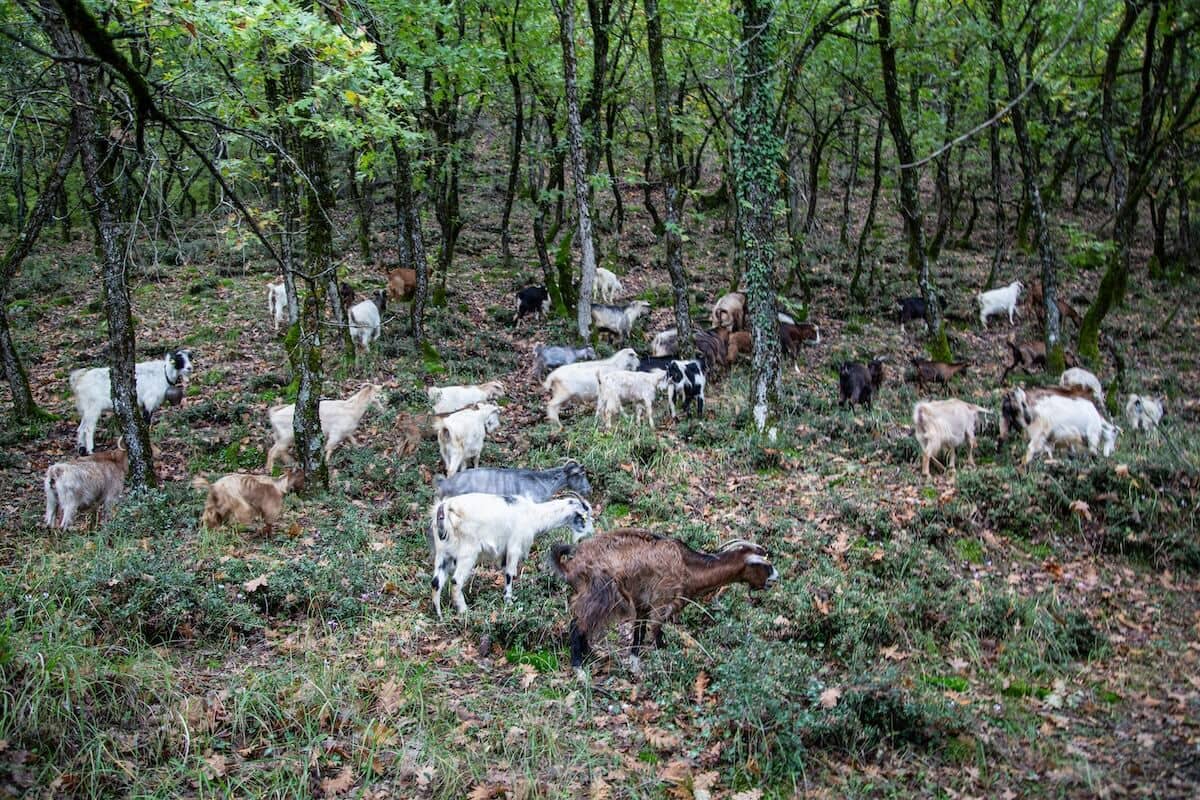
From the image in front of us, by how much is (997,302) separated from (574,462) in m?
15.6

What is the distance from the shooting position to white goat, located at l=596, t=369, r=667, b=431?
1398 cm

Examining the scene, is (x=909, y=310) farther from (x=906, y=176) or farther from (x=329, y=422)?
(x=329, y=422)

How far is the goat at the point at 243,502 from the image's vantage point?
32.0ft

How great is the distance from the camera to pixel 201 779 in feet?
17.0

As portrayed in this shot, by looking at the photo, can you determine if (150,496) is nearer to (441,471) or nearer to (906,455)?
(441,471)

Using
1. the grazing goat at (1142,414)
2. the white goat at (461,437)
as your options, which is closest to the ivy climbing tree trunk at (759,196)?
the white goat at (461,437)

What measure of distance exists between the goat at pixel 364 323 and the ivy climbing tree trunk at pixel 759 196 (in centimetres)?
863

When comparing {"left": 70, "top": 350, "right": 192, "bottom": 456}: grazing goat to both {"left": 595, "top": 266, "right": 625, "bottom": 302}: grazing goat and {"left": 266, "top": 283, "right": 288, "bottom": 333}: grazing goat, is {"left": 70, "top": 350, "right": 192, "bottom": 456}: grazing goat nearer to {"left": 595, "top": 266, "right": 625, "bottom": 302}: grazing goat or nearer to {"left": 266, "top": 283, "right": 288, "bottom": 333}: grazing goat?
{"left": 266, "top": 283, "right": 288, "bottom": 333}: grazing goat

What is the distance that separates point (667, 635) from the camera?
7.79 meters

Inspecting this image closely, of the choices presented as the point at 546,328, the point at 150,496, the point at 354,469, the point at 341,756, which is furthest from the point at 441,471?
the point at 546,328

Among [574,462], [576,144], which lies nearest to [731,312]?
[576,144]

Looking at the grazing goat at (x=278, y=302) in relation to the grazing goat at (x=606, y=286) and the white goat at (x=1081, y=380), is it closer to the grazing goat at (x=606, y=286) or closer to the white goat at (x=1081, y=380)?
the grazing goat at (x=606, y=286)

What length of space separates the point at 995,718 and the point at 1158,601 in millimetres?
3485

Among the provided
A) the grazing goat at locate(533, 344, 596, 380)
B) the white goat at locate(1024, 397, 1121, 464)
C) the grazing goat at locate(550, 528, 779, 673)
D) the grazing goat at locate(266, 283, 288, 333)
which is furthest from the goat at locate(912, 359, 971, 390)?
the grazing goat at locate(266, 283, 288, 333)
